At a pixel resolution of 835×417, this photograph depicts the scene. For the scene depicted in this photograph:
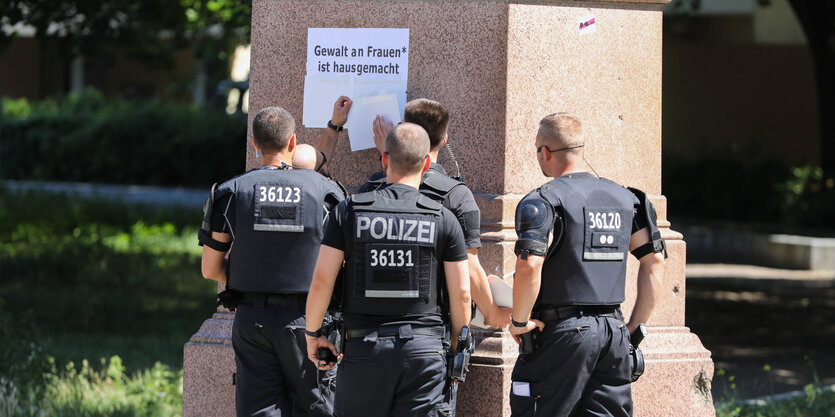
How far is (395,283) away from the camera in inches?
157

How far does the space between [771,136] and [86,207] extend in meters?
13.3

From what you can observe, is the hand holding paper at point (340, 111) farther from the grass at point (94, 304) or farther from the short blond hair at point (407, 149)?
the grass at point (94, 304)

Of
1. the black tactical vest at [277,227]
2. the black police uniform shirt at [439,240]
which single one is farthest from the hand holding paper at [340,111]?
the black police uniform shirt at [439,240]

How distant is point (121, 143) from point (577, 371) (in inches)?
823

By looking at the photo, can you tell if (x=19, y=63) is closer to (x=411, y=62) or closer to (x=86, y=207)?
(x=86, y=207)

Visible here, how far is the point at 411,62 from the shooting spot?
5.48 meters

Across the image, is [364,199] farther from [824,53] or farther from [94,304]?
[824,53]

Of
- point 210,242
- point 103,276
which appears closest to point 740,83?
point 103,276

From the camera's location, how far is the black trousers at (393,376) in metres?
3.99

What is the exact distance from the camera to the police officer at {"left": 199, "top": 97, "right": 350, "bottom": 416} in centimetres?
450

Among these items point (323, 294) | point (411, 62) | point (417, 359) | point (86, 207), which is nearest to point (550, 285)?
point (417, 359)

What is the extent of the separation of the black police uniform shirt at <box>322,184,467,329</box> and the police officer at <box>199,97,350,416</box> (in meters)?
0.50

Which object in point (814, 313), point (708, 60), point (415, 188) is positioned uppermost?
point (708, 60)

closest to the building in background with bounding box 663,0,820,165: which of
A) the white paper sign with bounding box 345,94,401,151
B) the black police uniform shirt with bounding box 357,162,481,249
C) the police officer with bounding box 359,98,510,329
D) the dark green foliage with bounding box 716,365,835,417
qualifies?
the dark green foliage with bounding box 716,365,835,417
